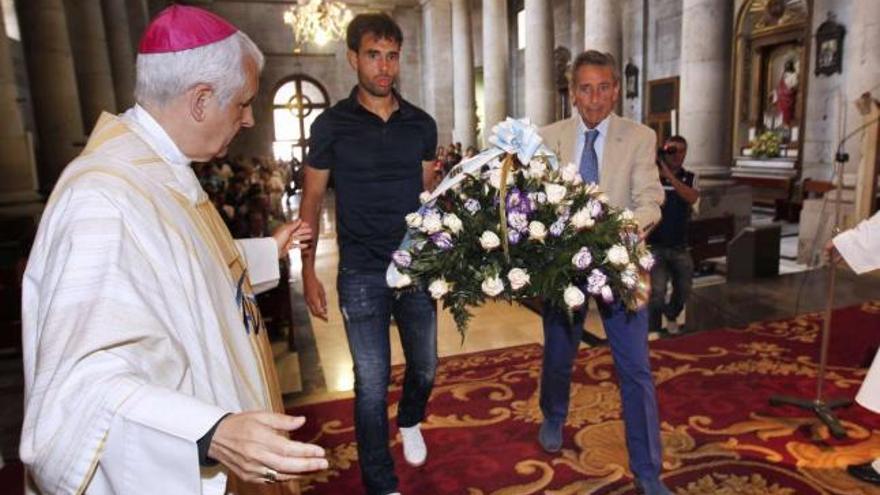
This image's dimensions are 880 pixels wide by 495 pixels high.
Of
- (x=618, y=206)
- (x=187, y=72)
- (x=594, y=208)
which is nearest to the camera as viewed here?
(x=187, y=72)

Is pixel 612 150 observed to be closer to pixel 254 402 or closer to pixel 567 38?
pixel 254 402

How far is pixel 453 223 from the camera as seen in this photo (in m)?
2.23

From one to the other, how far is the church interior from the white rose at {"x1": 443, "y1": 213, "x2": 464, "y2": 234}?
4.46 ft

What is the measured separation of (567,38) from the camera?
19359 mm

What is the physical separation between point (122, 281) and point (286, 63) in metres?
26.0

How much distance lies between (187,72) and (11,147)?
895 cm

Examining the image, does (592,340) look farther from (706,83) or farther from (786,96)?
(786,96)

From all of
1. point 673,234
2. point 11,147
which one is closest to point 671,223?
point 673,234

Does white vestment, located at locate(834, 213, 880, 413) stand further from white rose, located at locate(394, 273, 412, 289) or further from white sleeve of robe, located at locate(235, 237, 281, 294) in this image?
white sleeve of robe, located at locate(235, 237, 281, 294)

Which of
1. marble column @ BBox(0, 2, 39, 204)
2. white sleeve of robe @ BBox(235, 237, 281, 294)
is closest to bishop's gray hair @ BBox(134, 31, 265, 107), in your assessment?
white sleeve of robe @ BBox(235, 237, 281, 294)

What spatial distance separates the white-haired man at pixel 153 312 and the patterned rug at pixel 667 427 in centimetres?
194

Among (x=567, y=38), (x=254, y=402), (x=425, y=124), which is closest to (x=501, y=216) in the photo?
(x=425, y=124)

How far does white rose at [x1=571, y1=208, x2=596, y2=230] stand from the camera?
221 centimetres

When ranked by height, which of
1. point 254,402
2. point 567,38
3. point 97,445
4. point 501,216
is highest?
point 567,38
